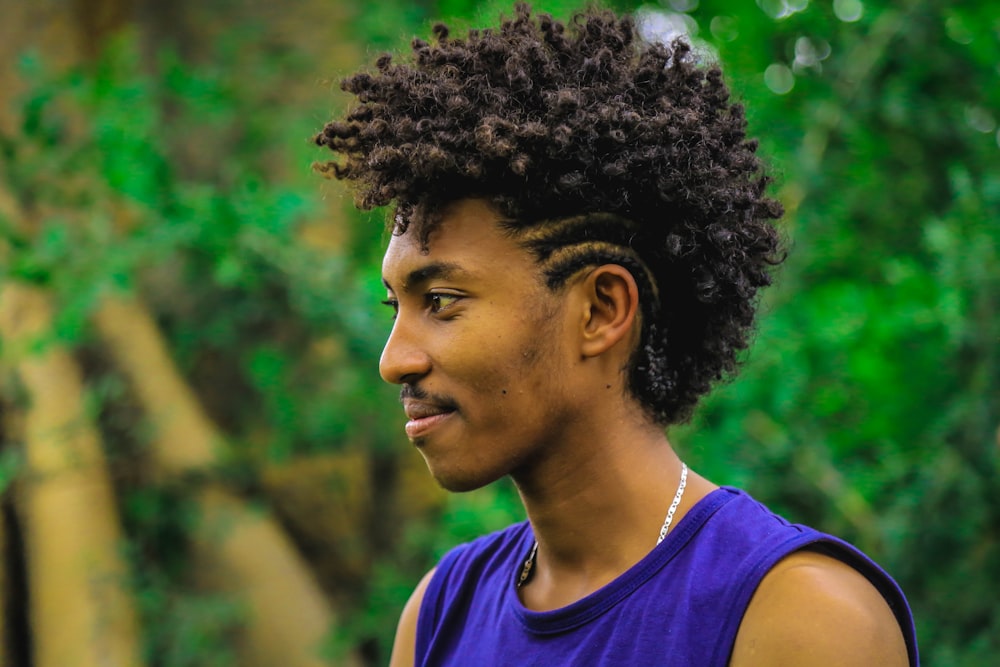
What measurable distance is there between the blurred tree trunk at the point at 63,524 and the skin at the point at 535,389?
3049 mm

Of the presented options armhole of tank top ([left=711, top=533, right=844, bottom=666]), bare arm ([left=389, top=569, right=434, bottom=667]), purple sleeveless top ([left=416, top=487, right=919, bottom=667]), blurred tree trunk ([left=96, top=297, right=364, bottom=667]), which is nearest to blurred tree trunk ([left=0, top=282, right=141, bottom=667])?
blurred tree trunk ([left=96, top=297, right=364, bottom=667])

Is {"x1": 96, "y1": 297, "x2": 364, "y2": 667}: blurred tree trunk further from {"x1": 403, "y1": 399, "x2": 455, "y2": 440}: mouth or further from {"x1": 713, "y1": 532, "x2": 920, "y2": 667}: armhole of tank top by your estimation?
{"x1": 713, "y1": 532, "x2": 920, "y2": 667}: armhole of tank top

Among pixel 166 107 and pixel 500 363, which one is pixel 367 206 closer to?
pixel 500 363

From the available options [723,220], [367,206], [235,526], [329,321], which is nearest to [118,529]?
[235,526]

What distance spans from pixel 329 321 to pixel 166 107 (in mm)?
2271

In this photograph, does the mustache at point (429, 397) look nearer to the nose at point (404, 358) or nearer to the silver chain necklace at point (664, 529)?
the nose at point (404, 358)

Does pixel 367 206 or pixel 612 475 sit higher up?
pixel 367 206

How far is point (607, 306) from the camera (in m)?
1.93

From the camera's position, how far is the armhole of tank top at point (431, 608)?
2.19 m

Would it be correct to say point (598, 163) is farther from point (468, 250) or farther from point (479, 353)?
point (479, 353)

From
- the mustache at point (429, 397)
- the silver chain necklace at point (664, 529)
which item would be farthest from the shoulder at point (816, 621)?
the mustache at point (429, 397)

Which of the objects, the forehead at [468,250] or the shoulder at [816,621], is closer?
the shoulder at [816,621]

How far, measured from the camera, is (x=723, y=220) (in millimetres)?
1978

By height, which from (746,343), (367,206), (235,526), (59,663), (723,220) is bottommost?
(59,663)
